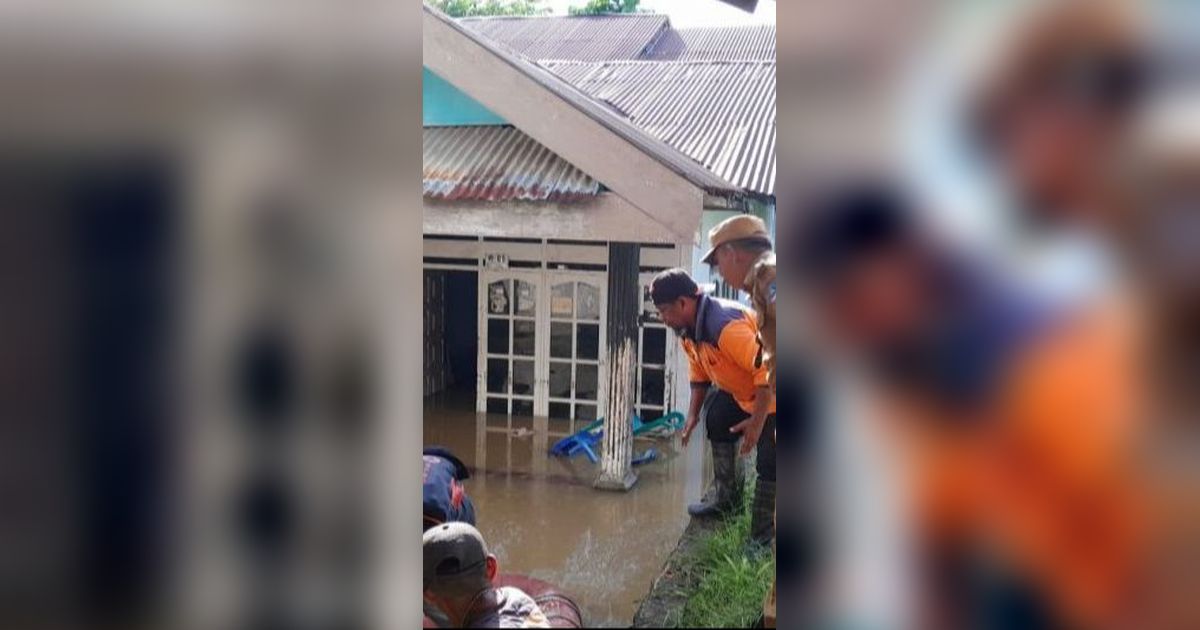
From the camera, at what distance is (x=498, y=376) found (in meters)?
5.82

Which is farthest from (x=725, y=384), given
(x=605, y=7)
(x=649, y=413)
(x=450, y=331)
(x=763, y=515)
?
(x=605, y=7)

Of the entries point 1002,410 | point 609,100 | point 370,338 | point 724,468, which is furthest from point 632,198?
point 1002,410

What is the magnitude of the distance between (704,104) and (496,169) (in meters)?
2.25

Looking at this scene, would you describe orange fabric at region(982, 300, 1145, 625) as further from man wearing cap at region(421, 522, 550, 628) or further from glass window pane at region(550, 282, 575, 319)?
glass window pane at region(550, 282, 575, 319)

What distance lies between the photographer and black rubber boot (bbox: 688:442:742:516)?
431 cm

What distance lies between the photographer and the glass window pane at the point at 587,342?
557cm

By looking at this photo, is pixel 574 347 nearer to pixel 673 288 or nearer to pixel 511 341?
pixel 511 341

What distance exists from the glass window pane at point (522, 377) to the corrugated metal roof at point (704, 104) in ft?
5.46

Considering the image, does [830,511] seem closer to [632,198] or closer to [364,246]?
[364,246]

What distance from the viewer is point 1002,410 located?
2.59 ft

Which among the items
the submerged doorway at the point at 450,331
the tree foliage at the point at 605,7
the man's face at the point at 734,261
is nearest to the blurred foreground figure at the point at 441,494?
the man's face at the point at 734,261

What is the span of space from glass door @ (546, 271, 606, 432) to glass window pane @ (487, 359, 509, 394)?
1.00 ft

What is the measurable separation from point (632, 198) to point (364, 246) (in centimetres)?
300

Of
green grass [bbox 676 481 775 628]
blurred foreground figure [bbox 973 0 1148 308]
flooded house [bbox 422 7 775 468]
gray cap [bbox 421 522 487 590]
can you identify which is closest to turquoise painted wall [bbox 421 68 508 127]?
flooded house [bbox 422 7 775 468]
